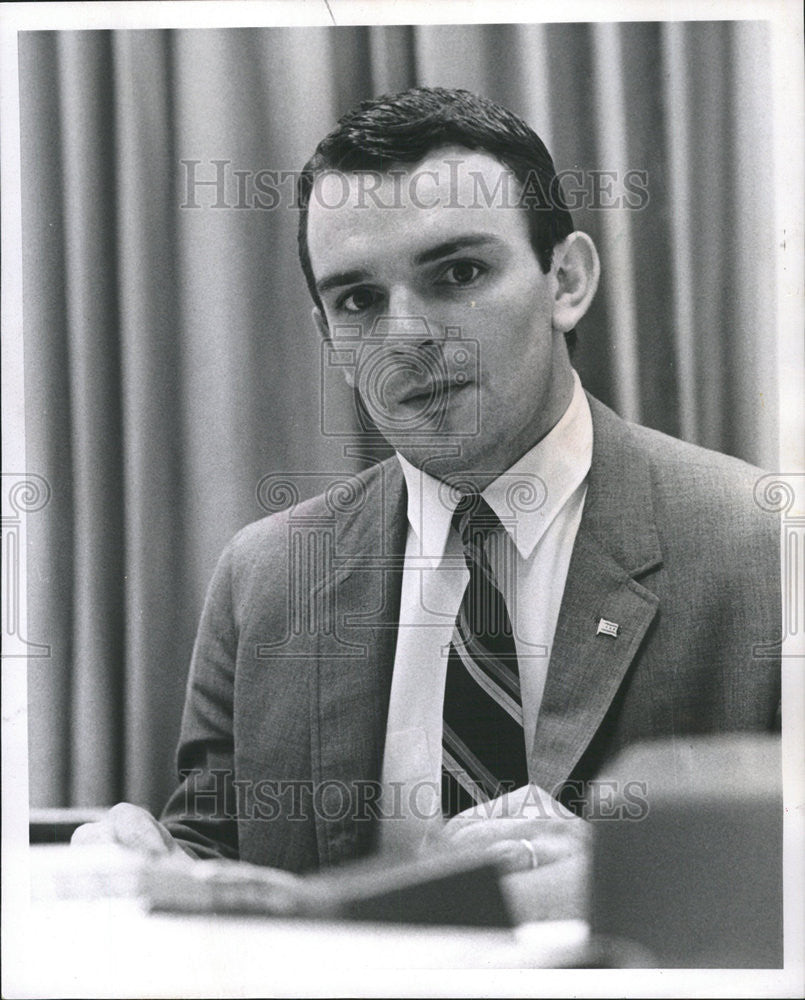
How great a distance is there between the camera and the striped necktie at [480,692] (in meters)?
2.36

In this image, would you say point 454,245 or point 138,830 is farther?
point 138,830

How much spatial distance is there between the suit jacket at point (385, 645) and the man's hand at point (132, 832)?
0.12 ft

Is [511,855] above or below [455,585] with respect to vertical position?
below

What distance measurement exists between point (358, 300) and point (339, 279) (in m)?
0.06

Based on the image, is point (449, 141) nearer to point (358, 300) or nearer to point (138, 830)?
point (358, 300)

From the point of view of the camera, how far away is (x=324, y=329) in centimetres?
240

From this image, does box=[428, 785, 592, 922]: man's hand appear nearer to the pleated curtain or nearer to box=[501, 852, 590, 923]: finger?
box=[501, 852, 590, 923]: finger

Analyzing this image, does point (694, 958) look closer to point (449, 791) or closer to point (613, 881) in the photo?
point (613, 881)

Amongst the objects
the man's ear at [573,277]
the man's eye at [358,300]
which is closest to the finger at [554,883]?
the man's ear at [573,277]

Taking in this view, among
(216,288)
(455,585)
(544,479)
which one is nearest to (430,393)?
(544,479)

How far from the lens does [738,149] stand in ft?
7.88

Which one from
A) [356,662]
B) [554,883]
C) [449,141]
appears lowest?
[554,883]

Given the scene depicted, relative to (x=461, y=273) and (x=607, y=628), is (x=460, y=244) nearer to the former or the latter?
(x=461, y=273)

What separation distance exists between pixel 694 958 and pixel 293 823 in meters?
0.84
